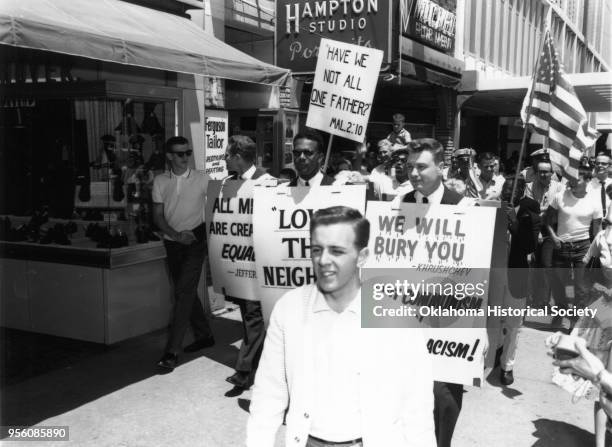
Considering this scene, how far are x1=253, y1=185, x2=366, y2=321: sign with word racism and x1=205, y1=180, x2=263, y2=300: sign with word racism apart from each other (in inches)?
22.5

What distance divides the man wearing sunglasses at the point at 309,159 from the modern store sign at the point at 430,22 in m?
6.27

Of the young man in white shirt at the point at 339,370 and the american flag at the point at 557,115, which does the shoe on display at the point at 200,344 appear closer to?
the american flag at the point at 557,115

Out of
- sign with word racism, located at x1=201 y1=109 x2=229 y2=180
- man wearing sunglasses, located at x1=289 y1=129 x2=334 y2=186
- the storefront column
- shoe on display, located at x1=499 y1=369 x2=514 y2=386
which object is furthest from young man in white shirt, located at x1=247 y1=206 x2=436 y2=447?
the storefront column

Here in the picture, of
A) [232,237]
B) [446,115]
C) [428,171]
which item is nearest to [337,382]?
[428,171]

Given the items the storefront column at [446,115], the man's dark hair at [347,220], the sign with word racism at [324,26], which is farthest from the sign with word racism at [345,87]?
the storefront column at [446,115]

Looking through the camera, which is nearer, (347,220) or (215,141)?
(347,220)

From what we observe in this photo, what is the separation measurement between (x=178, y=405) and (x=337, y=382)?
3032 mm

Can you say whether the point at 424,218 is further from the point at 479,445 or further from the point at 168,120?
the point at 168,120

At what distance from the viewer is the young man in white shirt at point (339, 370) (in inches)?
96.4

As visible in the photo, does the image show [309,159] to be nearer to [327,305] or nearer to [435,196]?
[435,196]

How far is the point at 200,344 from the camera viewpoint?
6.61m

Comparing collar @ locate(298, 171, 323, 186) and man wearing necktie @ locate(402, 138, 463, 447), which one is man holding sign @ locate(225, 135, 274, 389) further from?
man wearing necktie @ locate(402, 138, 463, 447)

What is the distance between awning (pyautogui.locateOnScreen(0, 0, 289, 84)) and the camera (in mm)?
4266

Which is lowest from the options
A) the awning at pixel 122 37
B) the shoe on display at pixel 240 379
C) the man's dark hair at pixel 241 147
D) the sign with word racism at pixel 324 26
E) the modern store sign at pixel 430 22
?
the shoe on display at pixel 240 379
